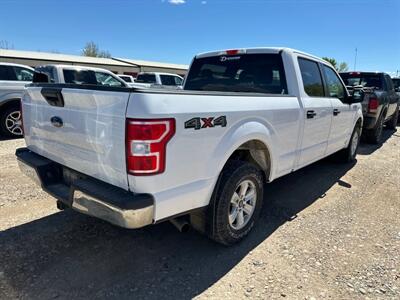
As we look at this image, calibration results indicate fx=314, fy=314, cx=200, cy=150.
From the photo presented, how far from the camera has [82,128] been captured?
7.85ft

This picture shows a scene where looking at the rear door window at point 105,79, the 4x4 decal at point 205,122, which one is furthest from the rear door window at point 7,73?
the 4x4 decal at point 205,122

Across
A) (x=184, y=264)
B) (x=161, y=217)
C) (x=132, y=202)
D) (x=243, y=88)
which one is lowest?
(x=184, y=264)

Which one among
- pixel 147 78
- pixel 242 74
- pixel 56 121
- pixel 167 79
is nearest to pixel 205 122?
pixel 56 121

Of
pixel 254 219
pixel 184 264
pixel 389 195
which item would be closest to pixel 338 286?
pixel 254 219

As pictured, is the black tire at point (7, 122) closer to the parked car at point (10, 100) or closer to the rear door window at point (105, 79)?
the parked car at point (10, 100)

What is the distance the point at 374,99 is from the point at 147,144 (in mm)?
7262

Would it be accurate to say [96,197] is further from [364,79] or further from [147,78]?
[147,78]

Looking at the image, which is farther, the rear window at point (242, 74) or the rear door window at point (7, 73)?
the rear door window at point (7, 73)

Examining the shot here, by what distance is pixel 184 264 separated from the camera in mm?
2828

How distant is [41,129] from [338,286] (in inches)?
117

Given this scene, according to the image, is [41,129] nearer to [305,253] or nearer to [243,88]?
[243,88]

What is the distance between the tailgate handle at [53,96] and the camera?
256cm

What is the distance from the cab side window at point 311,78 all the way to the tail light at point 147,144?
2.49 m

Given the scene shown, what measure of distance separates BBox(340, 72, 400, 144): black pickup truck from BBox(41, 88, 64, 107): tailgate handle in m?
6.39
